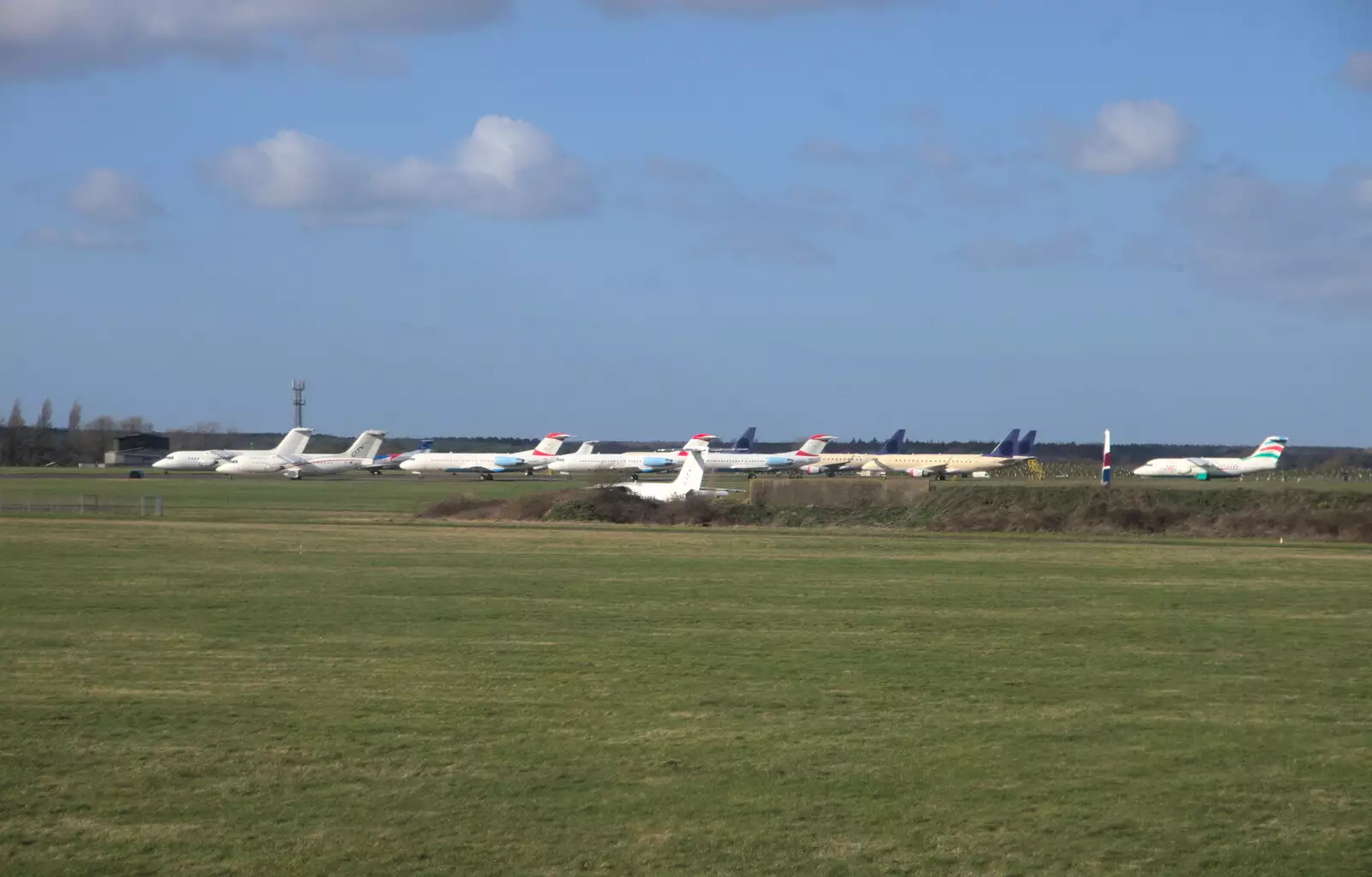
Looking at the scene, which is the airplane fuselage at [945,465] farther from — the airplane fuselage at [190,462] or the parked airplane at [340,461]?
the airplane fuselage at [190,462]

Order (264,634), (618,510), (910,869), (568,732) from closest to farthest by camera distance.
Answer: (910,869) → (568,732) → (264,634) → (618,510)

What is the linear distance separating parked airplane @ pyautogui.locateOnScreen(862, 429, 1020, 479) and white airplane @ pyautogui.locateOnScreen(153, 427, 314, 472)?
46242 millimetres

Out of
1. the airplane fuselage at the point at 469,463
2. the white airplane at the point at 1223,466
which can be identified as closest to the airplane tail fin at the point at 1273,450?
the white airplane at the point at 1223,466

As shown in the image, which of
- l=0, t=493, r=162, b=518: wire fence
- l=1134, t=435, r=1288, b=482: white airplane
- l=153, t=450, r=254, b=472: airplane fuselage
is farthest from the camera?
l=153, t=450, r=254, b=472: airplane fuselage

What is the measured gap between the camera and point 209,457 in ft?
410

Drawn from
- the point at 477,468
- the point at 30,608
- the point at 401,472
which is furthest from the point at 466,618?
the point at 401,472

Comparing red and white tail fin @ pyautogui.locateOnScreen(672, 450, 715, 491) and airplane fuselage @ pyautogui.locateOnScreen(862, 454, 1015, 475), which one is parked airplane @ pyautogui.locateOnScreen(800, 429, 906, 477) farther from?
red and white tail fin @ pyautogui.locateOnScreen(672, 450, 715, 491)

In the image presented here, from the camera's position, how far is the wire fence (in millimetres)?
54469

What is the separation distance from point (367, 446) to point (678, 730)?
111955mm

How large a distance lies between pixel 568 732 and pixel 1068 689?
5.40 metres

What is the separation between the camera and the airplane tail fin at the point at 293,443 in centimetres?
11606

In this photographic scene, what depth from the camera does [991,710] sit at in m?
13.1

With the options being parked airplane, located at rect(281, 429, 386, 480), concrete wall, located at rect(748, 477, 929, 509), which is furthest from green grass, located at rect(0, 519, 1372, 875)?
parked airplane, located at rect(281, 429, 386, 480)

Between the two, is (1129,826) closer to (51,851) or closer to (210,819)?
(210,819)
